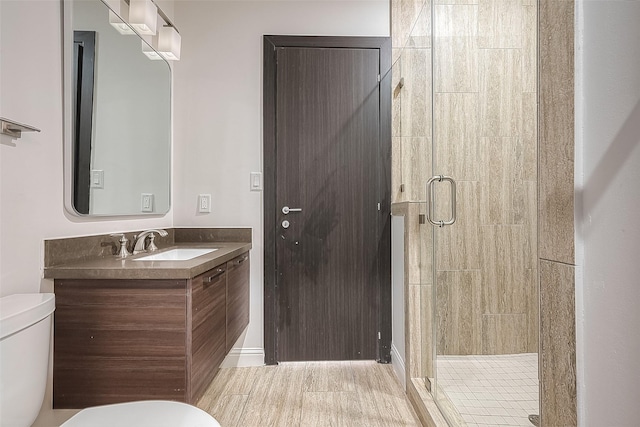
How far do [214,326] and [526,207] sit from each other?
1.35 metres

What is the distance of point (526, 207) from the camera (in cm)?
145

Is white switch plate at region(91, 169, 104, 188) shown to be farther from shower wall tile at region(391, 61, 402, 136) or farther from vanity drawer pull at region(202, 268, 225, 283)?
shower wall tile at region(391, 61, 402, 136)

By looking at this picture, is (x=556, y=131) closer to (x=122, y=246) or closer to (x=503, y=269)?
(x=503, y=269)

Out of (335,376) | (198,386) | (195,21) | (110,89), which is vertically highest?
(195,21)

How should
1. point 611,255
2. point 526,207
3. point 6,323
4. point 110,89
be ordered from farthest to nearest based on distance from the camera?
1. point 110,89
2. point 526,207
3. point 6,323
4. point 611,255

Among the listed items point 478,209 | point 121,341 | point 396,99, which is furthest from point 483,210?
point 121,341

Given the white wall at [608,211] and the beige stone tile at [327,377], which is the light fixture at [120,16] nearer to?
the white wall at [608,211]

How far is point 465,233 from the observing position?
1751 millimetres

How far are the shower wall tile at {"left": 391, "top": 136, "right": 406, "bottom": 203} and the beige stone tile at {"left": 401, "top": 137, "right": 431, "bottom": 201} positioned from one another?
66 mm

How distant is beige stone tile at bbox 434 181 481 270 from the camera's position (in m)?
1.71

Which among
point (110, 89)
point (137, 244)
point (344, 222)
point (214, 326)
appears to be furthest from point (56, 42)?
point (344, 222)

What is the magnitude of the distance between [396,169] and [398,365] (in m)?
1.23

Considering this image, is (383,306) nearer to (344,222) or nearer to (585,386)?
(344,222)

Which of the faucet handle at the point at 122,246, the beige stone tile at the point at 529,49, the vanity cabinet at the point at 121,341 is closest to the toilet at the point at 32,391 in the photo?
the vanity cabinet at the point at 121,341
